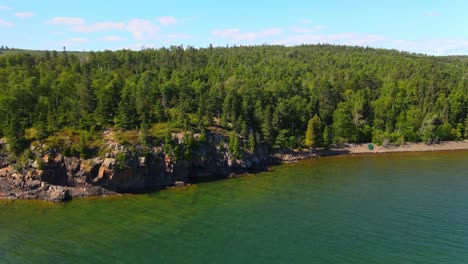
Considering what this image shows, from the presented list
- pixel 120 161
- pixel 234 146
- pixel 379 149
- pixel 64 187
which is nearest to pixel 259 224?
pixel 234 146

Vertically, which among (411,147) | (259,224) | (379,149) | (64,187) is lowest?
(259,224)

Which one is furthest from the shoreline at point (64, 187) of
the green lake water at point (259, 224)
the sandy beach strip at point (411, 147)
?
the sandy beach strip at point (411, 147)

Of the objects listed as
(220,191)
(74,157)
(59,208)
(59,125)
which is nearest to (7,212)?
(59,208)

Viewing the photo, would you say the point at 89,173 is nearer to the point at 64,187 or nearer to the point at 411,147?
the point at 64,187

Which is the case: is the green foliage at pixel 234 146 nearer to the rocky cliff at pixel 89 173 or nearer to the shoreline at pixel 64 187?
the shoreline at pixel 64 187

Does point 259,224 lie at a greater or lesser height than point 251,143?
lesser

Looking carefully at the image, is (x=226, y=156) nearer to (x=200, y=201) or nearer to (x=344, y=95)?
(x=200, y=201)
